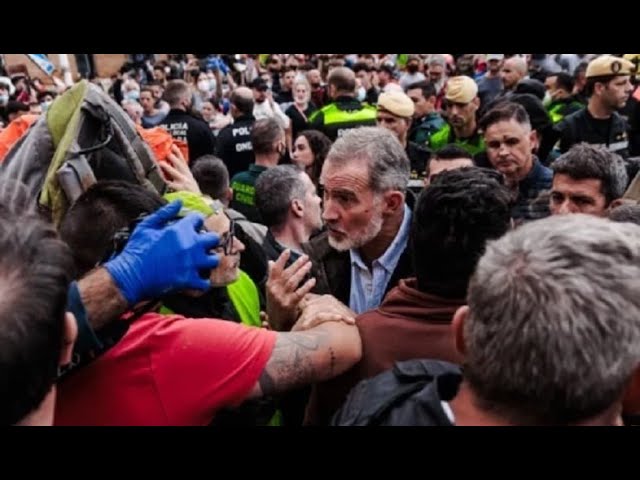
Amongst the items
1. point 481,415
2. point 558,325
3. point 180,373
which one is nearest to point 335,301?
point 180,373

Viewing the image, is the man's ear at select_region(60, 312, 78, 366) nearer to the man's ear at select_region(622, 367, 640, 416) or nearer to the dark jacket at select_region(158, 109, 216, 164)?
the man's ear at select_region(622, 367, 640, 416)

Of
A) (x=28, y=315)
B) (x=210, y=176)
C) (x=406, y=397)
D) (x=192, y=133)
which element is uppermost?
(x=28, y=315)

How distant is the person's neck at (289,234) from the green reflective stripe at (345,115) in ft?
10.9

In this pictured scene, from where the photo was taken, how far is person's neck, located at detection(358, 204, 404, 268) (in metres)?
2.80

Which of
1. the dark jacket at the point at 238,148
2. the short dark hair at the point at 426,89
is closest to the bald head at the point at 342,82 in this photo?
the short dark hair at the point at 426,89

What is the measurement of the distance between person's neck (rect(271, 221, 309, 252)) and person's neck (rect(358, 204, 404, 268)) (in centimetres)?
69

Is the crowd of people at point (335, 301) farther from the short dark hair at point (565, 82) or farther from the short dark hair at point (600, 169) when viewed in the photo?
the short dark hair at point (565, 82)

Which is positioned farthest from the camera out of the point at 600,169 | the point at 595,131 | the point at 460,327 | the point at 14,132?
the point at 595,131

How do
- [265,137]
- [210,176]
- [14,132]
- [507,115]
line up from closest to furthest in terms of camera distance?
[14,132]
[507,115]
[210,176]
[265,137]

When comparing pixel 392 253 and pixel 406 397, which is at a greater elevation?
pixel 406 397

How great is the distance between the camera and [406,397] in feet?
4.39

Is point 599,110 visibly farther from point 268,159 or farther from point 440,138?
point 268,159

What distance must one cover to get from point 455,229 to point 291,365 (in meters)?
0.53

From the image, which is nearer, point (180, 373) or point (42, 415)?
point (42, 415)
